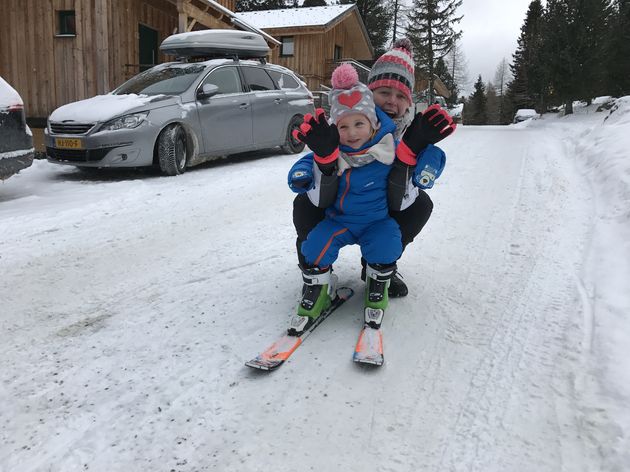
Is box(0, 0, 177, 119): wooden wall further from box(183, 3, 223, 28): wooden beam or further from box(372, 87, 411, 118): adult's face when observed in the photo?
box(372, 87, 411, 118): adult's face

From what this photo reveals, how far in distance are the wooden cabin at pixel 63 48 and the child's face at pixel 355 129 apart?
9.63m

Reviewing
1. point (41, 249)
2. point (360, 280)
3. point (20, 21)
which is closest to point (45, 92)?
point (20, 21)

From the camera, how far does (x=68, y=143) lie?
616cm

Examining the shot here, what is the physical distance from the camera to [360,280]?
3.24 meters

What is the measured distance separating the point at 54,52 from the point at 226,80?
602cm

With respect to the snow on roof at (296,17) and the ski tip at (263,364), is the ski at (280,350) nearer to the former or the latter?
the ski tip at (263,364)

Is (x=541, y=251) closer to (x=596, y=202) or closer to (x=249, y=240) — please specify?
(x=596, y=202)

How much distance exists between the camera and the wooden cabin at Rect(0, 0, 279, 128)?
10.7m

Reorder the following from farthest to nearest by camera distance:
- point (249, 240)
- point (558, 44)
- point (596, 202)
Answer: point (558, 44) < point (596, 202) < point (249, 240)

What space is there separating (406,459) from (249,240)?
2.68 metres

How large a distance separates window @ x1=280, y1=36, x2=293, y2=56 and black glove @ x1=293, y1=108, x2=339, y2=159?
82.3 ft

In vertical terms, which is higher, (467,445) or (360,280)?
(360,280)

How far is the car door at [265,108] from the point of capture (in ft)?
26.5

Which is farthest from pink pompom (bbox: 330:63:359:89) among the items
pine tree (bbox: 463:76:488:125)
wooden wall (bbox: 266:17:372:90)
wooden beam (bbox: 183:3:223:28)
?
pine tree (bbox: 463:76:488:125)
